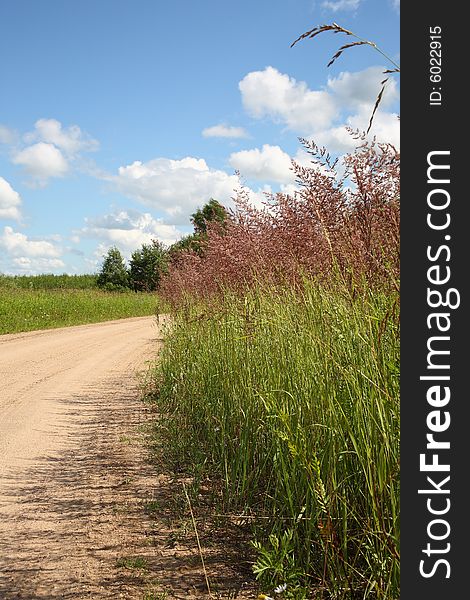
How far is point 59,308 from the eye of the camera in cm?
2778

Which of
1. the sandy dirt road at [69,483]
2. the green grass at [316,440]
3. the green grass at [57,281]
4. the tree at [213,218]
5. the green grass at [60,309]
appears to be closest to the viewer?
the green grass at [316,440]

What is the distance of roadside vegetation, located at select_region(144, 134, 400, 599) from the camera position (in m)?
3.05

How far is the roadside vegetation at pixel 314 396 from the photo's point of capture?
3.05 meters

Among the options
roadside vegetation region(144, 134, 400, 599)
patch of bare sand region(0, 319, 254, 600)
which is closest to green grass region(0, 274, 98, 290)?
patch of bare sand region(0, 319, 254, 600)

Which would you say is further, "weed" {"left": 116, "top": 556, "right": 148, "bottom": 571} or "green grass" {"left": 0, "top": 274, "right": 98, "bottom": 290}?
"green grass" {"left": 0, "top": 274, "right": 98, "bottom": 290}

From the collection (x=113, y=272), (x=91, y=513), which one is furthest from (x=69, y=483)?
(x=113, y=272)

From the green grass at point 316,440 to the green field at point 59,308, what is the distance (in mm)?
15707

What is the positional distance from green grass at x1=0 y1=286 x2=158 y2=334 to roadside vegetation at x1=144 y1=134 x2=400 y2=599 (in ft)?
54.8

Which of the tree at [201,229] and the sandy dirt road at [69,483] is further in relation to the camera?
the tree at [201,229]

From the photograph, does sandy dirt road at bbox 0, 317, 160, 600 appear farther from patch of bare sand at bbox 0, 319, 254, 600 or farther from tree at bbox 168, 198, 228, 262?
tree at bbox 168, 198, 228, 262

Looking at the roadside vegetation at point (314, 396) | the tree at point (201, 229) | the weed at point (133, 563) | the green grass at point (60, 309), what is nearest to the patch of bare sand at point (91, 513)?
the weed at point (133, 563)

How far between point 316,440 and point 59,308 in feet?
83.7

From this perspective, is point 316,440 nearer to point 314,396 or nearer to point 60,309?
point 314,396

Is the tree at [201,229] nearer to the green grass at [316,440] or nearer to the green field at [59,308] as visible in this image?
the green grass at [316,440]
